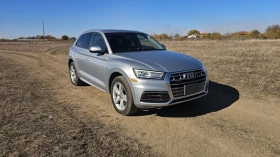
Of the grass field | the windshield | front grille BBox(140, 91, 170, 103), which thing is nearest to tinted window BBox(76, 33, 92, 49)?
the windshield

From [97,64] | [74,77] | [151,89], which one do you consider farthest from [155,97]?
[74,77]

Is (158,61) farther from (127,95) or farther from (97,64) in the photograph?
(97,64)

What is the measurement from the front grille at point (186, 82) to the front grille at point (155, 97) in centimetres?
17

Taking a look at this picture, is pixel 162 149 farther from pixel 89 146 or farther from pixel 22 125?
pixel 22 125

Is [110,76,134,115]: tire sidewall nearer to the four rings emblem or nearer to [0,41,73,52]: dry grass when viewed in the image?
the four rings emblem

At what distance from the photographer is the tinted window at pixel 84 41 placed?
263 inches

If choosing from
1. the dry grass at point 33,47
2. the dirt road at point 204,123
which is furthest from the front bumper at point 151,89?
the dry grass at point 33,47

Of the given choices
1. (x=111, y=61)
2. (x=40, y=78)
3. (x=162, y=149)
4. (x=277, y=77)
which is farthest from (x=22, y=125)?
(x=277, y=77)

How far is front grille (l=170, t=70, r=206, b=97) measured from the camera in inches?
175

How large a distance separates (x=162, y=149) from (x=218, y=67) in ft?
23.6

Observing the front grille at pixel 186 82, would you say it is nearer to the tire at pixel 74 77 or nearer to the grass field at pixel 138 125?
the grass field at pixel 138 125

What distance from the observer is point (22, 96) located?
6277mm

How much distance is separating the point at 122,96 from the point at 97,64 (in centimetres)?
124

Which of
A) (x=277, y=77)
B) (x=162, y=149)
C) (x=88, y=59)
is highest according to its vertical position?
(x=88, y=59)
